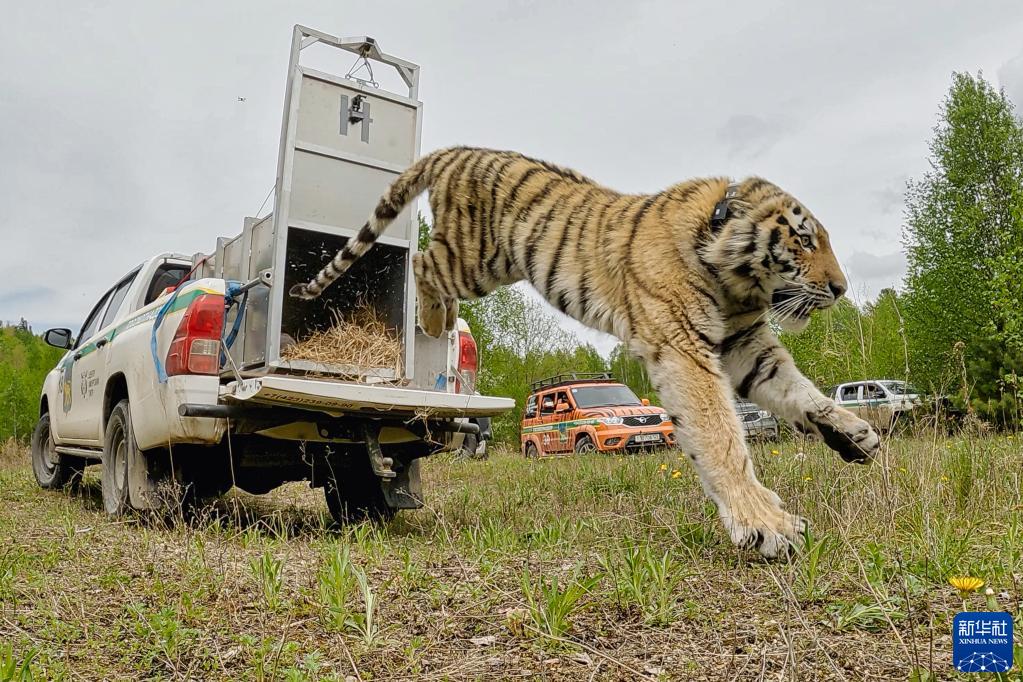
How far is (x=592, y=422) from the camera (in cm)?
1586

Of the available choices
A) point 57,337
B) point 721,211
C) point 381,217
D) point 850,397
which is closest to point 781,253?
point 721,211

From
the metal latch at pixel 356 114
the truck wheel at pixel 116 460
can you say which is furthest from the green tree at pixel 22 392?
the metal latch at pixel 356 114

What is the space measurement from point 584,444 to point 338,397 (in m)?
12.4

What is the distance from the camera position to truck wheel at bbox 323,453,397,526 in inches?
214

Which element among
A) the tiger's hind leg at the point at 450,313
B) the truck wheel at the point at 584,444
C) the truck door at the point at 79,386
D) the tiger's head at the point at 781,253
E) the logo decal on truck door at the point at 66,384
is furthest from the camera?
the truck wheel at the point at 584,444

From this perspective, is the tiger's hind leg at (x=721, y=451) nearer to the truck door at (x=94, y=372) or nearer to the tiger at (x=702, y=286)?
the tiger at (x=702, y=286)

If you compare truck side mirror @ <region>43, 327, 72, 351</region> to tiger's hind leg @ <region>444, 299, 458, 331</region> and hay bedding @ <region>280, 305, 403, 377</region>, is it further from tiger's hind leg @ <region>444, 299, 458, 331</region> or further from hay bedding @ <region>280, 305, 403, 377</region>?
tiger's hind leg @ <region>444, 299, 458, 331</region>

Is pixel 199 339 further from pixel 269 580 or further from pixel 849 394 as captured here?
pixel 849 394

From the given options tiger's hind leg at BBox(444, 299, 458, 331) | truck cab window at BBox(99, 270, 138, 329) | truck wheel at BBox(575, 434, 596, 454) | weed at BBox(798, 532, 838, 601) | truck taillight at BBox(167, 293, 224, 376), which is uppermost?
truck cab window at BBox(99, 270, 138, 329)

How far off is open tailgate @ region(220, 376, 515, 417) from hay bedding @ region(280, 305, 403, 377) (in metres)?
0.91

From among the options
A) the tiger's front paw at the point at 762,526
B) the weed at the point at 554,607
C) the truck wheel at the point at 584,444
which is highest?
the tiger's front paw at the point at 762,526

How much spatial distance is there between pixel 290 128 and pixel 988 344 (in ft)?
68.5

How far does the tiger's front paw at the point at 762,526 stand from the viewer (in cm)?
293

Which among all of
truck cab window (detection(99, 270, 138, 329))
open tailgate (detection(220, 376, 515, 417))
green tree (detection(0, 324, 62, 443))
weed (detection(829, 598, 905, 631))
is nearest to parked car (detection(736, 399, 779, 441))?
open tailgate (detection(220, 376, 515, 417))
